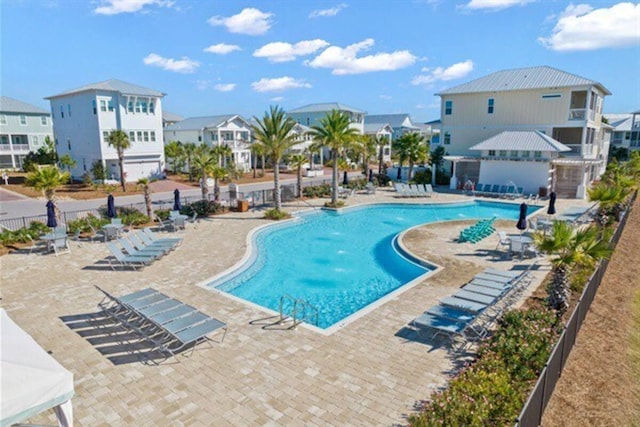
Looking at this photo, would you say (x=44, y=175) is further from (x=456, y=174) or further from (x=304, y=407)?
(x=456, y=174)

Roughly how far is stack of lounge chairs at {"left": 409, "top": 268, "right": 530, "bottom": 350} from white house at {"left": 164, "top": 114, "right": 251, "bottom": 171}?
43.3m

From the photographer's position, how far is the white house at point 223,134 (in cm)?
5356

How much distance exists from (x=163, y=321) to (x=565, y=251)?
10.5 meters

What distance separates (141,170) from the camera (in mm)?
44594

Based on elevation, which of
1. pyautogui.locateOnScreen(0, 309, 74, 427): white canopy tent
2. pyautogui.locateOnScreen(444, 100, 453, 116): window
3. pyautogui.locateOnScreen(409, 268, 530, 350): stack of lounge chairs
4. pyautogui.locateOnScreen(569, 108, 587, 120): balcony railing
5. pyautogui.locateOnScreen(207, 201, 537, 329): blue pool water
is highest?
pyautogui.locateOnScreen(444, 100, 453, 116): window

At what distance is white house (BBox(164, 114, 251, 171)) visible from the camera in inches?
2109

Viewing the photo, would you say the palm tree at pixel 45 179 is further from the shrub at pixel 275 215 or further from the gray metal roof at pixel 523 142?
the gray metal roof at pixel 523 142

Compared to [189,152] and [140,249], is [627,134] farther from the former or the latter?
[140,249]

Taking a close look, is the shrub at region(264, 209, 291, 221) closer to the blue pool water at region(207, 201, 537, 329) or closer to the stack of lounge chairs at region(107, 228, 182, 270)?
the blue pool water at region(207, 201, 537, 329)

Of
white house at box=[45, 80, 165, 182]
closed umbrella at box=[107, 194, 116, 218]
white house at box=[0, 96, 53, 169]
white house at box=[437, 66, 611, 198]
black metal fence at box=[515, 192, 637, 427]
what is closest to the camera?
black metal fence at box=[515, 192, 637, 427]

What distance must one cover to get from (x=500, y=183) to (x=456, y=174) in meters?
5.08

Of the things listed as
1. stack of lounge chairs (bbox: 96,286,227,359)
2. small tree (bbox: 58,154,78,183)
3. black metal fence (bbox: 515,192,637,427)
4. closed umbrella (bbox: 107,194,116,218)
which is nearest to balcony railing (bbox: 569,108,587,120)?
black metal fence (bbox: 515,192,637,427)

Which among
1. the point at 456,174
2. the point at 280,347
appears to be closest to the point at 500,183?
the point at 456,174

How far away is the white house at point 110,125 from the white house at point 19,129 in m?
11.0
